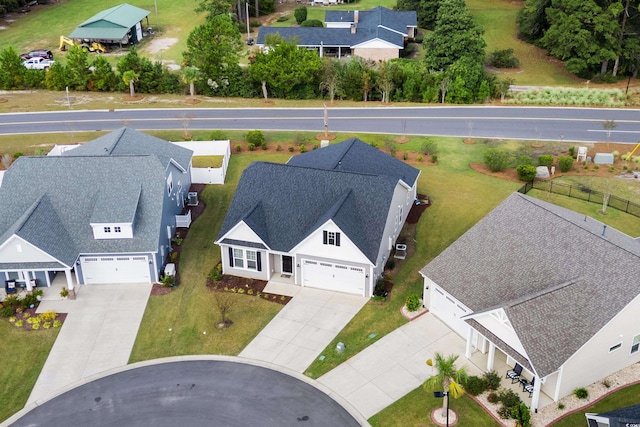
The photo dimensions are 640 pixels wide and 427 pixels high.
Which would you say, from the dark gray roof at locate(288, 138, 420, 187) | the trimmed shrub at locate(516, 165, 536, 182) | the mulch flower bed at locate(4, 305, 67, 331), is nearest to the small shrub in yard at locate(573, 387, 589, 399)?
the dark gray roof at locate(288, 138, 420, 187)

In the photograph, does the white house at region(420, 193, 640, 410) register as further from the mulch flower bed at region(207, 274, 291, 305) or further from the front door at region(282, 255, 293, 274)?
the mulch flower bed at region(207, 274, 291, 305)

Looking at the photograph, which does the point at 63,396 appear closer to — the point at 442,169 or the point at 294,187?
the point at 294,187

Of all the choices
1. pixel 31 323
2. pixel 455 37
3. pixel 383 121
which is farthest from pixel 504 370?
pixel 455 37

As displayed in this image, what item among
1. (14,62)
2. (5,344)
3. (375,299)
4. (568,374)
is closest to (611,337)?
(568,374)

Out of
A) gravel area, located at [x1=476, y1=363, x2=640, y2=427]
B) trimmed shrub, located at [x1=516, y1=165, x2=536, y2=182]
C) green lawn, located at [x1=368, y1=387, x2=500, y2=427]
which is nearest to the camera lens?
gravel area, located at [x1=476, y1=363, x2=640, y2=427]

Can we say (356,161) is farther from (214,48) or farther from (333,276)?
(214,48)

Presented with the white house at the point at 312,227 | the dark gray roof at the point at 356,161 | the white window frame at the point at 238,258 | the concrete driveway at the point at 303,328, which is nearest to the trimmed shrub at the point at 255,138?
the dark gray roof at the point at 356,161

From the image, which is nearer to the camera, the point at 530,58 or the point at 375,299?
the point at 375,299
